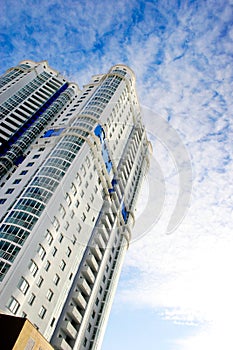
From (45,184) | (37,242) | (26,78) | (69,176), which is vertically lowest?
(37,242)

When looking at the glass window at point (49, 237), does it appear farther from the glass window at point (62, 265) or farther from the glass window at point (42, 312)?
the glass window at point (42, 312)

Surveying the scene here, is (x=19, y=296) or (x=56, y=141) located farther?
(x=56, y=141)

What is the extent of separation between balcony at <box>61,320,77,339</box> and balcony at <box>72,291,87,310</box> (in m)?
2.66

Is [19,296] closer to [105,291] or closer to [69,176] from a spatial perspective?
[69,176]

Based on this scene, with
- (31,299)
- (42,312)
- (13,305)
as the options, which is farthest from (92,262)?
(13,305)

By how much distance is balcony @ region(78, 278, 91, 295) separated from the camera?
29.6m

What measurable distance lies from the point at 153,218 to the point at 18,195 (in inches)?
594

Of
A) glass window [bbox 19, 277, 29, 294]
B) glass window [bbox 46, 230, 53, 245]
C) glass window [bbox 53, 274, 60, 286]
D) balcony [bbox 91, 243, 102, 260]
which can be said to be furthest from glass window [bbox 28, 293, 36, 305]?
balcony [bbox 91, 243, 102, 260]

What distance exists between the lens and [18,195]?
28375 millimetres

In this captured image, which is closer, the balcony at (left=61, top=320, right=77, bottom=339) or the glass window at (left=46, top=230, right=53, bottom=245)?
the glass window at (left=46, top=230, right=53, bottom=245)

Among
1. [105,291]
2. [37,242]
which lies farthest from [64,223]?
[105,291]

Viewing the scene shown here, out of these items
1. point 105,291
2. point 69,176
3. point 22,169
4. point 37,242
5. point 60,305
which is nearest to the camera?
point 37,242

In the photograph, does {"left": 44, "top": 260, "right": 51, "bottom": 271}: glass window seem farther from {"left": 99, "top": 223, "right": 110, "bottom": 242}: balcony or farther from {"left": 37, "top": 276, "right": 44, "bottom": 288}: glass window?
{"left": 99, "top": 223, "right": 110, "bottom": 242}: balcony

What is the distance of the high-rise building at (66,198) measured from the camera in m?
23.3
